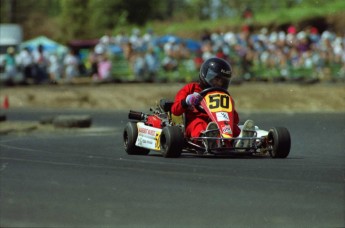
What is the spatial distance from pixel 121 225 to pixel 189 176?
255cm

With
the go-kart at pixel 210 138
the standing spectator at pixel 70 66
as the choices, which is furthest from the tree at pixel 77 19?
the go-kart at pixel 210 138

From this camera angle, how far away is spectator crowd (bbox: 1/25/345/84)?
86.0 feet

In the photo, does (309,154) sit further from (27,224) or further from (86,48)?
(86,48)

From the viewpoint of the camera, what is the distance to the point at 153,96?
25484mm

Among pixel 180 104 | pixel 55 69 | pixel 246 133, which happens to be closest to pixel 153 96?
pixel 55 69

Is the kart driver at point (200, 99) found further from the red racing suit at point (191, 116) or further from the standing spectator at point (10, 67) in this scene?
the standing spectator at point (10, 67)

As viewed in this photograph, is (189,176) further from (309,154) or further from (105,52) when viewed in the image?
(105,52)

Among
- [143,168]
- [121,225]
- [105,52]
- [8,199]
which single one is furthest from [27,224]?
[105,52]

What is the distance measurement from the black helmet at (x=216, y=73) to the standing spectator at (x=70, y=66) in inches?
768

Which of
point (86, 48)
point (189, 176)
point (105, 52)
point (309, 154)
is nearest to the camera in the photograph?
point (189, 176)

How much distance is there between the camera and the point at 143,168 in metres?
9.20

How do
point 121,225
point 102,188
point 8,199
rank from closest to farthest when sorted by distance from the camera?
point 121,225 < point 8,199 < point 102,188

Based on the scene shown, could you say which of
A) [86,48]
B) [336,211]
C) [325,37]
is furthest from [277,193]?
[86,48]

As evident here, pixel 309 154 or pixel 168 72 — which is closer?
pixel 309 154
